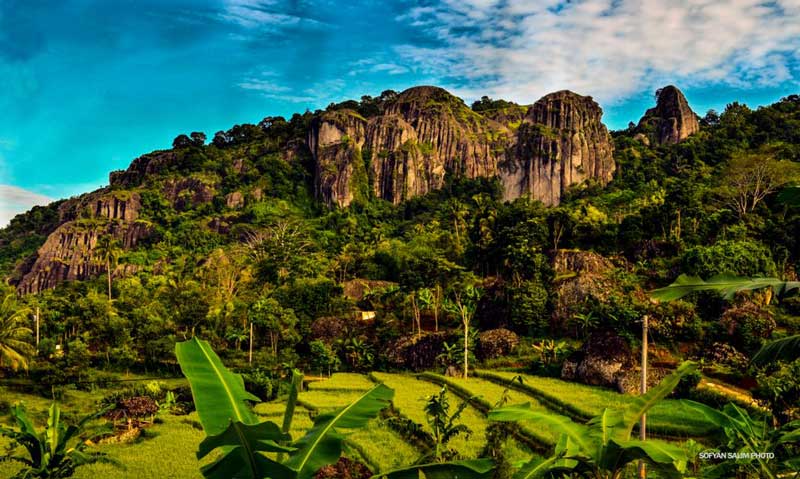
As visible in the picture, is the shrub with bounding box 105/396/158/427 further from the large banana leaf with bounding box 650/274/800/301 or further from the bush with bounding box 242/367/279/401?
the large banana leaf with bounding box 650/274/800/301

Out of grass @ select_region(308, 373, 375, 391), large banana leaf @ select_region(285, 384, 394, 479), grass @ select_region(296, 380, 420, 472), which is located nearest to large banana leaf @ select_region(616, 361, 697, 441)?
large banana leaf @ select_region(285, 384, 394, 479)

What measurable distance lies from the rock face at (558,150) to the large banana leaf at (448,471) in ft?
272

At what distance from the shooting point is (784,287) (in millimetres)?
3990

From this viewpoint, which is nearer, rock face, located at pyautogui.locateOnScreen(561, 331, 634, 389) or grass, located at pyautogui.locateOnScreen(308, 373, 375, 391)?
rock face, located at pyautogui.locateOnScreen(561, 331, 634, 389)

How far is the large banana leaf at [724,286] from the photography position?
13.2 feet

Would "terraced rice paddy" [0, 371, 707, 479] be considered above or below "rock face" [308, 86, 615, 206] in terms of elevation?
below

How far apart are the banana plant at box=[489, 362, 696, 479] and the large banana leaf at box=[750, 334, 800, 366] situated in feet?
2.15

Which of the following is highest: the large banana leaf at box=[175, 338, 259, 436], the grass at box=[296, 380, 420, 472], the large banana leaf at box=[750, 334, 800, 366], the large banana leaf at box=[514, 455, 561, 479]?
the large banana leaf at box=[750, 334, 800, 366]

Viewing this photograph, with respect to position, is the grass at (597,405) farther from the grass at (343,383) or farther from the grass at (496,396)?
the grass at (343,383)

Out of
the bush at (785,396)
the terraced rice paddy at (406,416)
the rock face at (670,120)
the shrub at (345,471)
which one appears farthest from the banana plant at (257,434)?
the rock face at (670,120)

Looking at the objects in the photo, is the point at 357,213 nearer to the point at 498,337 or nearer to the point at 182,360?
the point at 498,337

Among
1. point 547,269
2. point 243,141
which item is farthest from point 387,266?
point 243,141

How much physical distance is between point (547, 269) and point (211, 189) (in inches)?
2638

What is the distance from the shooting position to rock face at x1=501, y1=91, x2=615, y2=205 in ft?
274
